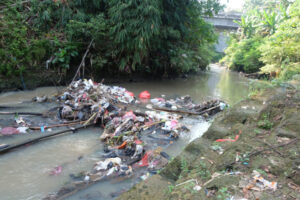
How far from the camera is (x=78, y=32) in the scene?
25.4ft

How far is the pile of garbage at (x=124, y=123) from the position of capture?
10.7 ft

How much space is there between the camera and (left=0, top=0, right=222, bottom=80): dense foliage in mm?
6875

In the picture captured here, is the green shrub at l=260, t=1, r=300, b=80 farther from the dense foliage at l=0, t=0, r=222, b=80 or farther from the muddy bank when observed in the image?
the muddy bank

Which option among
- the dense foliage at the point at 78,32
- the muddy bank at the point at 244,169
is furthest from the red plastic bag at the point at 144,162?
the dense foliage at the point at 78,32

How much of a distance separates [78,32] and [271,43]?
10425 mm

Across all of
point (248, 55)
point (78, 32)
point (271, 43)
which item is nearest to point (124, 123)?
point (78, 32)

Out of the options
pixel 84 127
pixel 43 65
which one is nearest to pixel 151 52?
pixel 43 65

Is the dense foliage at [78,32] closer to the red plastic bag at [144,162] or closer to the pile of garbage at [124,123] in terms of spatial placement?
the pile of garbage at [124,123]

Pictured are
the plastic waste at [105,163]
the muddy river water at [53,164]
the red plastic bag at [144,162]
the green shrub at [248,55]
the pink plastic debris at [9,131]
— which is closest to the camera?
the muddy river water at [53,164]

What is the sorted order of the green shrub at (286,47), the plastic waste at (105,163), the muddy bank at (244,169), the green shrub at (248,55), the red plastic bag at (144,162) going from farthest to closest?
the green shrub at (248,55) < the green shrub at (286,47) < the red plastic bag at (144,162) < the plastic waste at (105,163) < the muddy bank at (244,169)

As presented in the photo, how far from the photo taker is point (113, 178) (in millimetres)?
3000

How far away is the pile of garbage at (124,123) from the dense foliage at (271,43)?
4.22m

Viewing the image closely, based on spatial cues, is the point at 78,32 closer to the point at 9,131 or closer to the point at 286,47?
the point at 9,131

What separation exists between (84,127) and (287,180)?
3863mm
